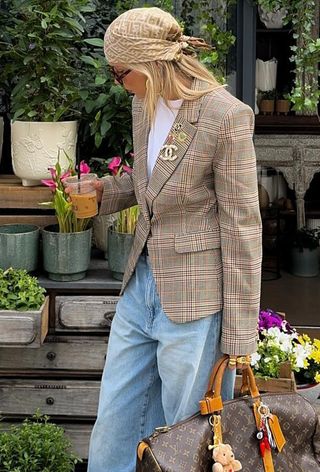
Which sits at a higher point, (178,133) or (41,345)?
(178,133)

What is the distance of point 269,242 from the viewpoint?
6.80m

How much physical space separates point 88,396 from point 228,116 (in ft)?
4.78

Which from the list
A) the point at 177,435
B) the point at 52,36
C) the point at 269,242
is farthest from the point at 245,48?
the point at 269,242

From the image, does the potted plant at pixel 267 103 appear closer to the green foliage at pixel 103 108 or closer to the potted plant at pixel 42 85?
the green foliage at pixel 103 108

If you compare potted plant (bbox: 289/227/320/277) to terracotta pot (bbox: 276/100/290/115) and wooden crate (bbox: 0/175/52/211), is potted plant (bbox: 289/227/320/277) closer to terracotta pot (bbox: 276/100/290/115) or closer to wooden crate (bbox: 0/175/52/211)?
terracotta pot (bbox: 276/100/290/115)

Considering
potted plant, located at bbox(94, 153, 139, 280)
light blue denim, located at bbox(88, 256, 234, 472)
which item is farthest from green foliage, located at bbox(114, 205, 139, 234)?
light blue denim, located at bbox(88, 256, 234, 472)

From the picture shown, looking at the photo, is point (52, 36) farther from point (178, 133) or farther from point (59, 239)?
point (178, 133)

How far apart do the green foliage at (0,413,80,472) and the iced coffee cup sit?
84 centimetres

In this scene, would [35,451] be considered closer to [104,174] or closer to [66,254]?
[66,254]

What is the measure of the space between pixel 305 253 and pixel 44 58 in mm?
3830

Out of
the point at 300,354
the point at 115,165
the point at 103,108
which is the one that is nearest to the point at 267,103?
the point at 103,108

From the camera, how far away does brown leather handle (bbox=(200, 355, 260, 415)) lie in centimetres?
216

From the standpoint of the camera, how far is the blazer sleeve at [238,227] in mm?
2154

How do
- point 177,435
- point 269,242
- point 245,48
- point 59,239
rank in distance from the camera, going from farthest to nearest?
point 269,242 → point 245,48 → point 59,239 → point 177,435
